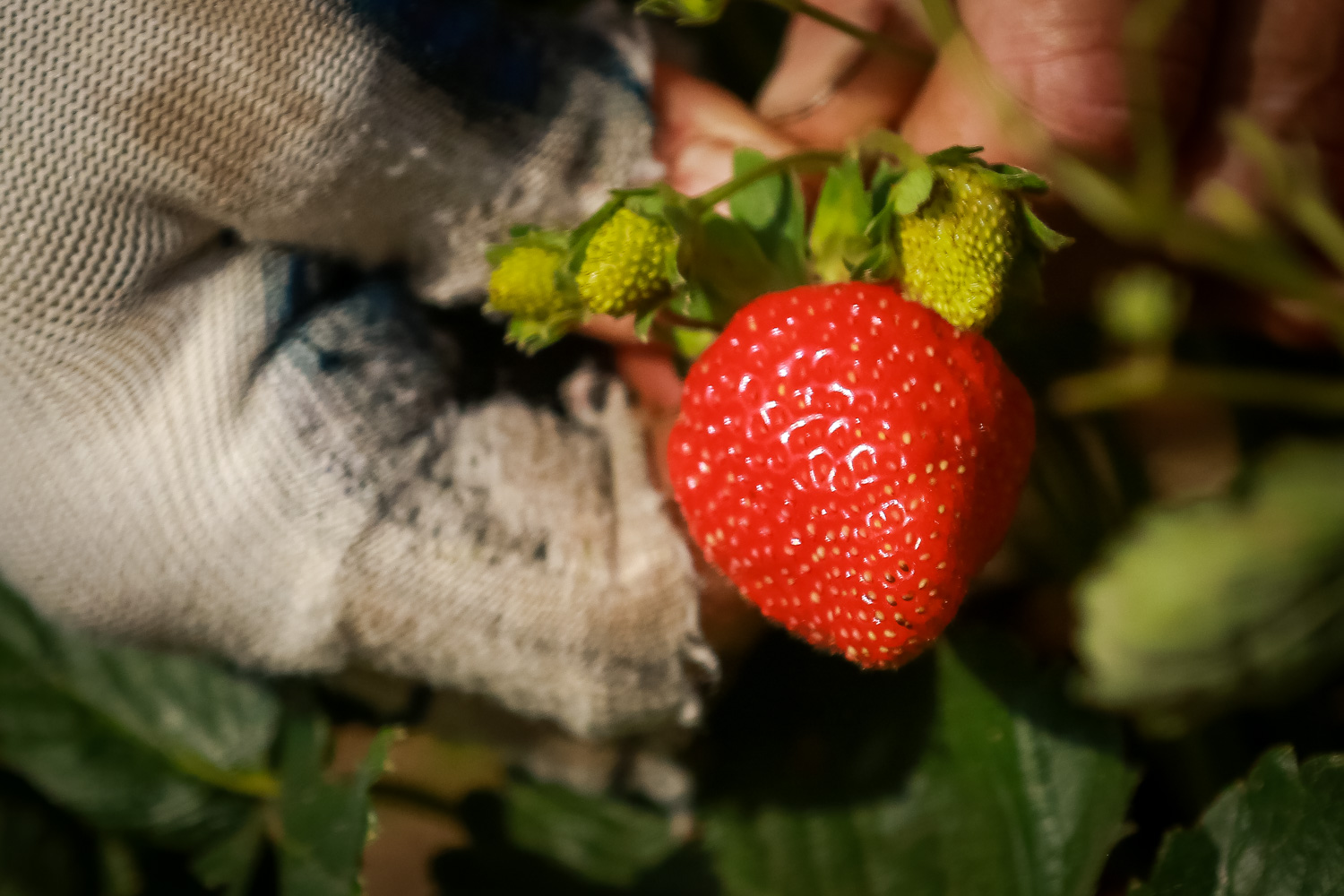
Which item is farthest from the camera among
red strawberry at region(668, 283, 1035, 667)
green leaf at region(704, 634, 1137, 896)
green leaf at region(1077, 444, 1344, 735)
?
green leaf at region(704, 634, 1137, 896)

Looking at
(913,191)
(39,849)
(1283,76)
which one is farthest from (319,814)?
(1283,76)

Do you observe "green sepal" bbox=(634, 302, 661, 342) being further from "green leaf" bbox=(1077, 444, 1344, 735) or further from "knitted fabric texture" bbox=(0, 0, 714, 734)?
"green leaf" bbox=(1077, 444, 1344, 735)

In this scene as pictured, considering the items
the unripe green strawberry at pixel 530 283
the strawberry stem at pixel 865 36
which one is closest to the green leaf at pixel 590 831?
the unripe green strawberry at pixel 530 283

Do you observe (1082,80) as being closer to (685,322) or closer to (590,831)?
(685,322)

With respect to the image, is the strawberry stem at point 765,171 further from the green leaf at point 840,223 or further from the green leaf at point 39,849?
the green leaf at point 39,849

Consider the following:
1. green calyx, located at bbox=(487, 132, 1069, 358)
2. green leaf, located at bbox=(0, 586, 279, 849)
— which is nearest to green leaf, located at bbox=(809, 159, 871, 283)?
green calyx, located at bbox=(487, 132, 1069, 358)

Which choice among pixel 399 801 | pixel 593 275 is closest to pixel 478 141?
pixel 593 275
